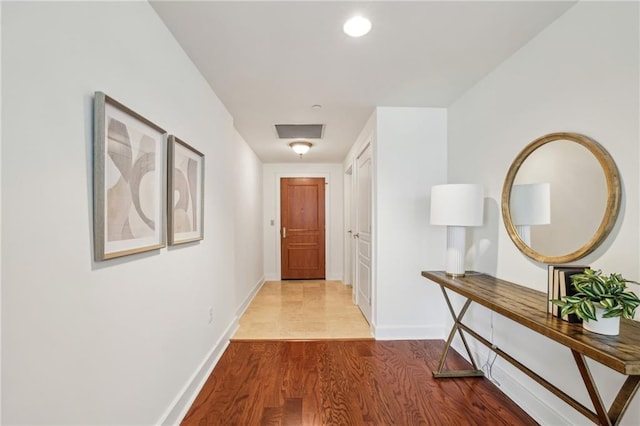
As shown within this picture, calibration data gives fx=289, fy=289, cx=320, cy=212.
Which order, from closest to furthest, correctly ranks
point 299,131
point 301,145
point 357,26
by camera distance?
point 357,26
point 299,131
point 301,145

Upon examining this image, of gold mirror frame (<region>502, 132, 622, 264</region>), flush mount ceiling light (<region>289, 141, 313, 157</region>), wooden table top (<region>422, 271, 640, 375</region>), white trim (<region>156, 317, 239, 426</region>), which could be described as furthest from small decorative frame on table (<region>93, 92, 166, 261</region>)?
flush mount ceiling light (<region>289, 141, 313, 157</region>)

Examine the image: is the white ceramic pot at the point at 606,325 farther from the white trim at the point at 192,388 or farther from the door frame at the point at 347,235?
the door frame at the point at 347,235

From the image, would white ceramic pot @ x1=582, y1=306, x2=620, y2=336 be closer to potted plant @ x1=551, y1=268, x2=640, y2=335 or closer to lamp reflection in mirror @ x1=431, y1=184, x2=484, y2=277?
potted plant @ x1=551, y1=268, x2=640, y2=335

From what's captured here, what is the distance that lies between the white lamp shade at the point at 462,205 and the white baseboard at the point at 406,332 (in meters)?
1.30

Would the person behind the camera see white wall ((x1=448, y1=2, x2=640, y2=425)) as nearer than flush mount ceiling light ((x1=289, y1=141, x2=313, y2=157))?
Yes

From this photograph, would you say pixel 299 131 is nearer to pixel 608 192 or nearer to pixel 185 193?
pixel 185 193

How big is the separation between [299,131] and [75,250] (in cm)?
300

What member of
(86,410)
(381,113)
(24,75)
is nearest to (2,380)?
(86,410)

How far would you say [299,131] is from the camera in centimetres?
370

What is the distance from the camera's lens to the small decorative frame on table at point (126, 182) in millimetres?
1098

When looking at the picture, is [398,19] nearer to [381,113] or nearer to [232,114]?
[381,113]

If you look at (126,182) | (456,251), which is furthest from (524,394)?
(126,182)

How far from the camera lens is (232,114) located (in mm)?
3025

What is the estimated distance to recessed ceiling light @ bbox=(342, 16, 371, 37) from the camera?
5.26ft
